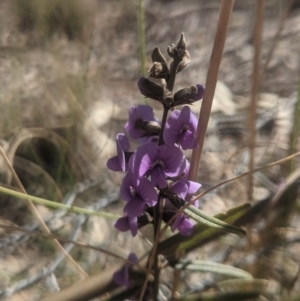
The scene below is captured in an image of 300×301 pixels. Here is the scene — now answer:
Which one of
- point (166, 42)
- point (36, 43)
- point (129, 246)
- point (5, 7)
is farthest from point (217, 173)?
point (5, 7)

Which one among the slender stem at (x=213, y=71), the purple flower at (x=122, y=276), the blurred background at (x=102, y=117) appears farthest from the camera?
the blurred background at (x=102, y=117)

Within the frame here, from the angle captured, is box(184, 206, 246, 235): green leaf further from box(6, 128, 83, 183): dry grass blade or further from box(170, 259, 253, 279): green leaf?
box(6, 128, 83, 183): dry grass blade

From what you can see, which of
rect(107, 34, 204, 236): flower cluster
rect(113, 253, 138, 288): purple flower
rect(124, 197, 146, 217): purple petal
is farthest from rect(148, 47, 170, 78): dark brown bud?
rect(113, 253, 138, 288): purple flower

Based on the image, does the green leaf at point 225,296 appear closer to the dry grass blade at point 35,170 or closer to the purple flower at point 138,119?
the purple flower at point 138,119

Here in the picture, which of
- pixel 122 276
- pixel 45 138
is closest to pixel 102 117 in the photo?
pixel 45 138

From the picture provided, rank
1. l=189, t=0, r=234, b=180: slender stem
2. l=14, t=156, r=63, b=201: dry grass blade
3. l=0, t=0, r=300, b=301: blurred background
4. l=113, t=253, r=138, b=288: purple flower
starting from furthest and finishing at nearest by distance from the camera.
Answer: l=14, t=156, r=63, b=201: dry grass blade, l=0, t=0, r=300, b=301: blurred background, l=113, t=253, r=138, b=288: purple flower, l=189, t=0, r=234, b=180: slender stem

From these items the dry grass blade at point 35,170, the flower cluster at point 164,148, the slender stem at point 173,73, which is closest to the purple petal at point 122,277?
the flower cluster at point 164,148
